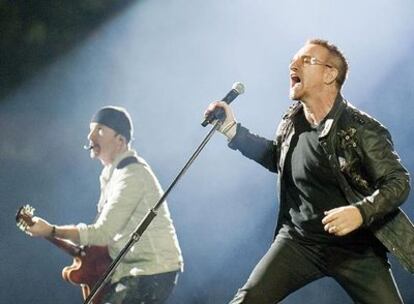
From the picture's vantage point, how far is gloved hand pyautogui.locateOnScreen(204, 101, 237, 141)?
10.1ft

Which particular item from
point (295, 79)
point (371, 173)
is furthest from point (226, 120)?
point (371, 173)

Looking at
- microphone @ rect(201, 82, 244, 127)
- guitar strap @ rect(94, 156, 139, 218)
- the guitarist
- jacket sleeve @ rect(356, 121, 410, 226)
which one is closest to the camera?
jacket sleeve @ rect(356, 121, 410, 226)

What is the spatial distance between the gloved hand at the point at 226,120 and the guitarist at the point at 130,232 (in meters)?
0.76

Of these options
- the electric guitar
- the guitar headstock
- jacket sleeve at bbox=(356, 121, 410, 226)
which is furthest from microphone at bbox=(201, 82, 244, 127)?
the guitar headstock

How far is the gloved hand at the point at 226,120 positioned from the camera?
10.1 ft

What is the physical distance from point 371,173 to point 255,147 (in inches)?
28.7

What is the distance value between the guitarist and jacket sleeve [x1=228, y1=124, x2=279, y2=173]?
0.73m

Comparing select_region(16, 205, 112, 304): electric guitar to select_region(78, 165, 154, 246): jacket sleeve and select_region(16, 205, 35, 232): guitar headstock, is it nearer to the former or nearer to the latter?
select_region(16, 205, 35, 232): guitar headstock

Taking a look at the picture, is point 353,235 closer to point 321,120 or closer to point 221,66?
point 321,120

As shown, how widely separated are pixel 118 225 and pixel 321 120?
135cm

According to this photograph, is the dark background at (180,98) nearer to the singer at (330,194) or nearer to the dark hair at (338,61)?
the dark hair at (338,61)

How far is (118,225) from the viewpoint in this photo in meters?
3.68

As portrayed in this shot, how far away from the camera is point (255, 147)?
3.37 m

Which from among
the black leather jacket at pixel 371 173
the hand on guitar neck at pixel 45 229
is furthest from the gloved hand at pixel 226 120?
the hand on guitar neck at pixel 45 229
